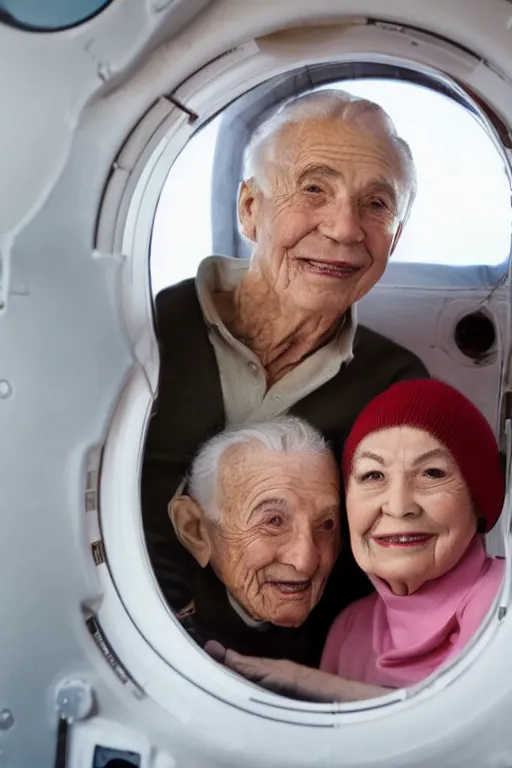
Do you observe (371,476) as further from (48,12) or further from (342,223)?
(48,12)

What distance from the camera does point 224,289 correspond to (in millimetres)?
1161

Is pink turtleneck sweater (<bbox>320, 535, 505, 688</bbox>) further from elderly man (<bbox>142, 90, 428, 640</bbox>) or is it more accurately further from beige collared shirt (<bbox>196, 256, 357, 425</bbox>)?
beige collared shirt (<bbox>196, 256, 357, 425</bbox>)

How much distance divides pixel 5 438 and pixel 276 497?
333 mm

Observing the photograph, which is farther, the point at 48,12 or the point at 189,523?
the point at 189,523

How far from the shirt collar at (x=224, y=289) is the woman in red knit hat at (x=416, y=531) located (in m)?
0.08

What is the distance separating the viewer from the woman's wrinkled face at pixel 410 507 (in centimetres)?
110

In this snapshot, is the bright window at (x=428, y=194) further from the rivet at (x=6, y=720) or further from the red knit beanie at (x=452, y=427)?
the rivet at (x=6, y=720)

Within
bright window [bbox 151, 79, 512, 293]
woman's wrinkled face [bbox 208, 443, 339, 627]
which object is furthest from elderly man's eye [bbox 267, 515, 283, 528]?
bright window [bbox 151, 79, 512, 293]

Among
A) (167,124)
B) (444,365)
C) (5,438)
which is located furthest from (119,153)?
(444,365)

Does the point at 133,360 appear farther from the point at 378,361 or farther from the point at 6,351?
the point at 378,361

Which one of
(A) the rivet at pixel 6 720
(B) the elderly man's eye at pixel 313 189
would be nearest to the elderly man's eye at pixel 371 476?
(B) the elderly man's eye at pixel 313 189

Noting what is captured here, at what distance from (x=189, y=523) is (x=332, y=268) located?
1.18 feet

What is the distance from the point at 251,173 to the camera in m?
1.13

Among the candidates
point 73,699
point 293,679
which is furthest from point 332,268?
point 73,699
